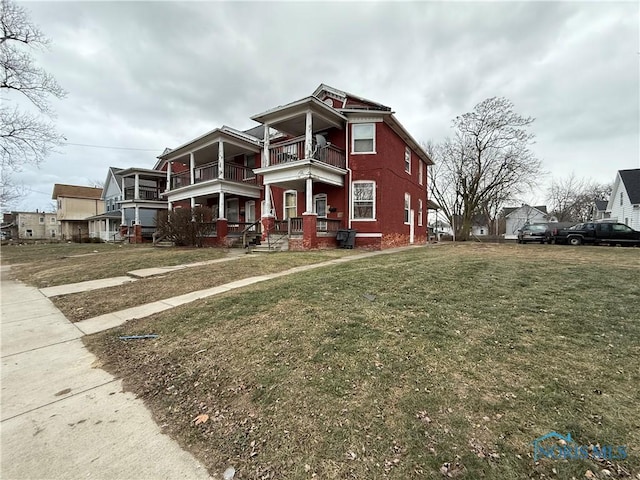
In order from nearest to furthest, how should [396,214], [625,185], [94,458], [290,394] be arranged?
1. [94,458]
2. [290,394]
3. [396,214]
4. [625,185]

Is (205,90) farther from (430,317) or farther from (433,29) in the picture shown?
(430,317)

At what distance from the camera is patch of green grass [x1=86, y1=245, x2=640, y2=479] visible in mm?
1841

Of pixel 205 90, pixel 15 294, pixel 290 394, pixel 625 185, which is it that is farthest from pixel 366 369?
pixel 625 185

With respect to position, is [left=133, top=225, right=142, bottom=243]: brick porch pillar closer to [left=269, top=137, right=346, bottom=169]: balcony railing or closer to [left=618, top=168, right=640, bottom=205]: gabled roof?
[left=269, top=137, right=346, bottom=169]: balcony railing

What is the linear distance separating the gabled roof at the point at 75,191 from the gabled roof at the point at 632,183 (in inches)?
2612

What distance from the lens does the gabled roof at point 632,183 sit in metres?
22.9

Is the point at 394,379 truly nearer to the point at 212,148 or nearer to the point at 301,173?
the point at 301,173

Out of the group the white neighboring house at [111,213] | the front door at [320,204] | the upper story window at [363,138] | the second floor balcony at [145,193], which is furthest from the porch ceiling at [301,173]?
the white neighboring house at [111,213]

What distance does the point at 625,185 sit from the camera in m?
24.1

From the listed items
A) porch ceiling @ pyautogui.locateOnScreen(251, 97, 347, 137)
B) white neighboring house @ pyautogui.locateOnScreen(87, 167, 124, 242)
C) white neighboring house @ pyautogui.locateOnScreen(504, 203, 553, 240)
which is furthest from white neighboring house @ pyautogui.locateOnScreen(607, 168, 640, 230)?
white neighboring house @ pyautogui.locateOnScreen(87, 167, 124, 242)

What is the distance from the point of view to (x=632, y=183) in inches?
935

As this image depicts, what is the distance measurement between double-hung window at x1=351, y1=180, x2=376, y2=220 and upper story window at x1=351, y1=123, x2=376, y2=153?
5.60 ft

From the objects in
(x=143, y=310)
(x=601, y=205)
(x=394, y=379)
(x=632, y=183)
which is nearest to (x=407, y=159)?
(x=143, y=310)

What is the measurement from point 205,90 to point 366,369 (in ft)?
74.3
